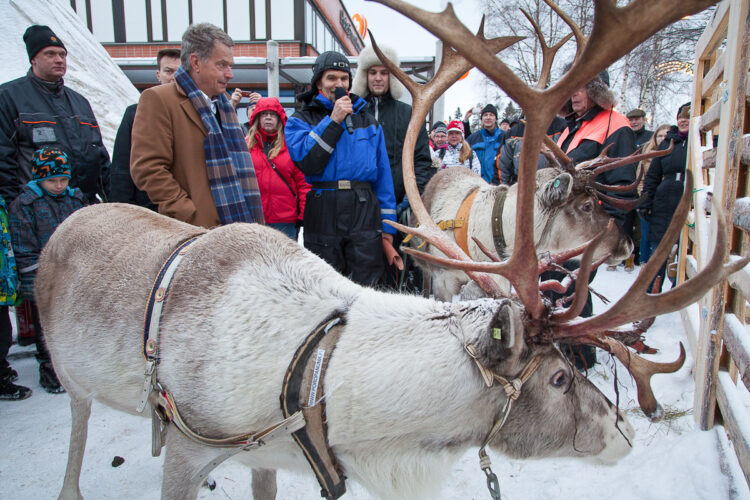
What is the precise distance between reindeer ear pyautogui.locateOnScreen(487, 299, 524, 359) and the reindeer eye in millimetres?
205

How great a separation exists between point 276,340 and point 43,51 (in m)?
3.50

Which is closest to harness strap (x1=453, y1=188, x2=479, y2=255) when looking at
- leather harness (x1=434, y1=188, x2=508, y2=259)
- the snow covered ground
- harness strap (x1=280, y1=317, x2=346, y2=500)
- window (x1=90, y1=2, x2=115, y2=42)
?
leather harness (x1=434, y1=188, x2=508, y2=259)

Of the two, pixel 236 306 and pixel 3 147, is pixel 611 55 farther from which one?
pixel 3 147

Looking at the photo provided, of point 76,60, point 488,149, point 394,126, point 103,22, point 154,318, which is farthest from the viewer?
point 103,22

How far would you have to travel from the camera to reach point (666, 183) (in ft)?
17.9

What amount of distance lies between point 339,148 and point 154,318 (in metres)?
1.81

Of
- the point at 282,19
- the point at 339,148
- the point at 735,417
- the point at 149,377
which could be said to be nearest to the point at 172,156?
the point at 339,148

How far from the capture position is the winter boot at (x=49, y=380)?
11.0ft

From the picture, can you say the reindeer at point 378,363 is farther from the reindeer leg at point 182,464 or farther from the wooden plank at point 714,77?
the wooden plank at point 714,77

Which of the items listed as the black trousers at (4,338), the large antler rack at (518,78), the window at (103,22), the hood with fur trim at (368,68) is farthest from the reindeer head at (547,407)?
the window at (103,22)

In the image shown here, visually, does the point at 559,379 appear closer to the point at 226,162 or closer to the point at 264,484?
the point at 264,484

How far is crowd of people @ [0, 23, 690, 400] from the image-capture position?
8.39 ft

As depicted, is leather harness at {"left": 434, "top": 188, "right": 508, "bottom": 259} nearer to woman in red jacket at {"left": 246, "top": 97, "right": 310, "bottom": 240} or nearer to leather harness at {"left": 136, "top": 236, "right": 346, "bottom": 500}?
woman in red jacket at {"left": 246, "top": 97, "right": 310, "bottom": 240}

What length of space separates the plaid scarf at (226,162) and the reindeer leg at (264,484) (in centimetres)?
141
